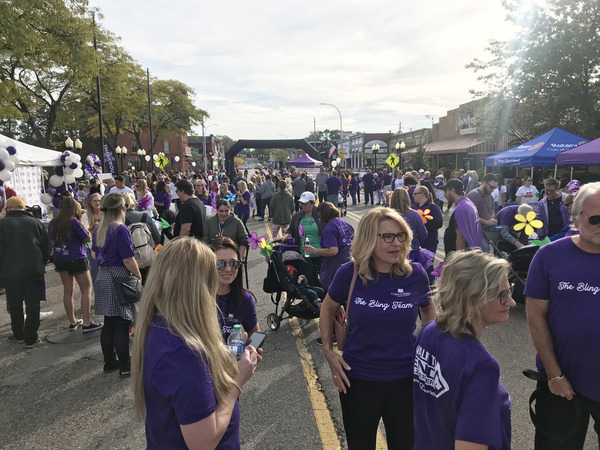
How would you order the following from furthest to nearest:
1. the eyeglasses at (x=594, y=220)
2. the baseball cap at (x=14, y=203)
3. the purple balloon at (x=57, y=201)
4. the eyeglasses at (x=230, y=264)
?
the purple balloon at (x=57, y=201) < the baseball cap at (x=14, y=203) < the eyeglasses at (x=230, y=264) < the eyeglasses at (x=594, y=220)

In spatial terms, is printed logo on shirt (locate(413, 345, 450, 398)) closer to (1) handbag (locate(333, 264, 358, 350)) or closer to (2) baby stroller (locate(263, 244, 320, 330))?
(1) handbag (locate(333, 264, 358, 350))


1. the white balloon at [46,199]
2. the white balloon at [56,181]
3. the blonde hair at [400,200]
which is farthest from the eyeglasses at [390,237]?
the white balloon at [56,181]

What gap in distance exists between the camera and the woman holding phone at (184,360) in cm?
141

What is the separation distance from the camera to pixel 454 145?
1432 inches

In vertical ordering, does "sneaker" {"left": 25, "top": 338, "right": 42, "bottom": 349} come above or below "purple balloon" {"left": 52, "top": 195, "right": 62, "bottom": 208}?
below

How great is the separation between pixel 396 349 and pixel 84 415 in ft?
9.52

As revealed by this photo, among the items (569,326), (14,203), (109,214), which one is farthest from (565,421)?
(14,203)

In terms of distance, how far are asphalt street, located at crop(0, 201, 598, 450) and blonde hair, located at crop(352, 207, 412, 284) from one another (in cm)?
161

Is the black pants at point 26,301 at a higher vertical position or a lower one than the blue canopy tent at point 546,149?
lower

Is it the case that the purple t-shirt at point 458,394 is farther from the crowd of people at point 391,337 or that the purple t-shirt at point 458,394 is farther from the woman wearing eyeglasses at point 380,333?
the woman wearing eyeglasses at point 380,333

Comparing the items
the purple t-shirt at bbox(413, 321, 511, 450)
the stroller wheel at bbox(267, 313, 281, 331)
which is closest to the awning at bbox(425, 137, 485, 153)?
the stroller wheel at bbox(267, 313, 281, 331)

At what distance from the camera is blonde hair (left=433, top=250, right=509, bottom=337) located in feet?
5.30

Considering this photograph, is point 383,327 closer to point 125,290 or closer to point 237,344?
point 237,344

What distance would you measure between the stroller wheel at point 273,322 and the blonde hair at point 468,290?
4071mm
